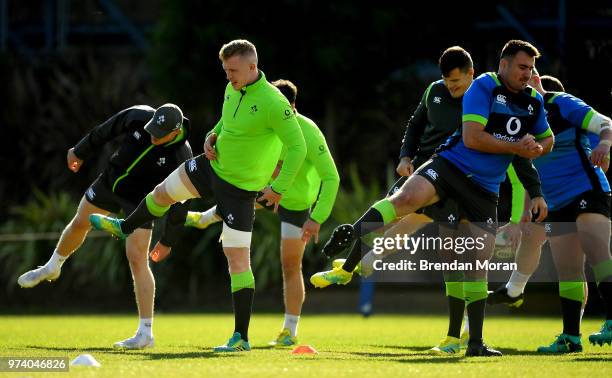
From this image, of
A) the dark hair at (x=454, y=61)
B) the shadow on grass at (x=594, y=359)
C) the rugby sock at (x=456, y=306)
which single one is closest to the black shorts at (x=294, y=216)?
the rugby sock at (x=456, y=306)

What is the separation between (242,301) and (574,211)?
2790mm

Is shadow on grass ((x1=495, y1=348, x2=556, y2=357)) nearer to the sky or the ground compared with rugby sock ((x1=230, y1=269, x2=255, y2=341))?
nearer to the ground

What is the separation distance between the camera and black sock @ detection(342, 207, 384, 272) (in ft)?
30.8

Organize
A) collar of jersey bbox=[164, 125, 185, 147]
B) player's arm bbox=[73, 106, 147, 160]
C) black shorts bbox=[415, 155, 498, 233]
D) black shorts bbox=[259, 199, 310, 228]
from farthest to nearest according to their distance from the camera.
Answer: black shorts bbox=[259, 199, 310, 228], player's arm bbox=[73, 106, 147, 160], collar of jersey bbox=[164, 125, 185, 147], black shorts bbox=[415, 155, 498, 233]

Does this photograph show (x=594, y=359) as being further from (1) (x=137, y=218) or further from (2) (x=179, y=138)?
(2) (x=179, y=138)

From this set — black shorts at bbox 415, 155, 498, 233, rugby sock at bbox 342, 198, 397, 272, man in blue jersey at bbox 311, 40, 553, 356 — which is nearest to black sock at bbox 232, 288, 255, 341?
man in blue jersey at bbox 311, 40, 553, 356

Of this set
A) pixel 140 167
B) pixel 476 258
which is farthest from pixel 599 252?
pixel 140 167

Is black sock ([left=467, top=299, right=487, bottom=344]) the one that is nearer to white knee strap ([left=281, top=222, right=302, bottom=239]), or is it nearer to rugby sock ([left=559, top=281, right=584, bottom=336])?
rugby sock ([left=559, top=281, right=584, bottom=336])

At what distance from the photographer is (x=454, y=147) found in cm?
964

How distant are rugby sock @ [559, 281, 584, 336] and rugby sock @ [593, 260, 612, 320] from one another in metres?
0.31

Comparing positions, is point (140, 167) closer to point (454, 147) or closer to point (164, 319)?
point (454, 147)

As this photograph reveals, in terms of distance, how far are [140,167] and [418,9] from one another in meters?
10.4

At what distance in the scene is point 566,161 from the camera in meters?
10.6

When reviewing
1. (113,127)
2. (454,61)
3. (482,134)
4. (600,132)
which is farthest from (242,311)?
(600,132)
